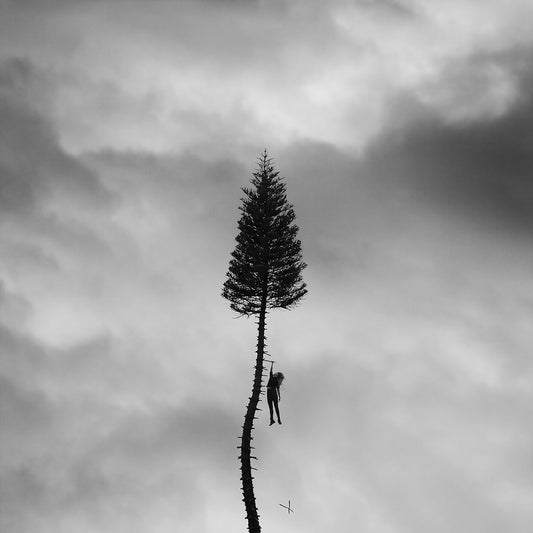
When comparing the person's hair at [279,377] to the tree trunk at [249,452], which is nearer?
the tree trunk at [249,452]

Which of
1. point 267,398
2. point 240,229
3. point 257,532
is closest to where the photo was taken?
point 257,532

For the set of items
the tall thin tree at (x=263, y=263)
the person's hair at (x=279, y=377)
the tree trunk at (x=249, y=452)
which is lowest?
the tree trunk at (x=249, y=452)

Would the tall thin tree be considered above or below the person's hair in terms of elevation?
above

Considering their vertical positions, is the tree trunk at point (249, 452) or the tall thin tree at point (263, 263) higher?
the tall thin tree at point (263, 263)

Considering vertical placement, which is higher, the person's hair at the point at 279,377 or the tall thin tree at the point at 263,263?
the tall thin tree at the point at 263,263

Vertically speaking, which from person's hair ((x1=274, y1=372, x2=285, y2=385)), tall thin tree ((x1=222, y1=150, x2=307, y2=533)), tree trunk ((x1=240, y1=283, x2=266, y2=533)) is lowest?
tree trunk ((x1=240, y1=283, x2=266, y2=533))

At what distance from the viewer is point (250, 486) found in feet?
104

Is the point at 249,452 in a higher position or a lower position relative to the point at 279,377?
lower

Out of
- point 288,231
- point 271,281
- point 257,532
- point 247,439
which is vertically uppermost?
point 288,231

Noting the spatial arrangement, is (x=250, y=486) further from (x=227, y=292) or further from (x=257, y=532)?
(x=227, y=292)

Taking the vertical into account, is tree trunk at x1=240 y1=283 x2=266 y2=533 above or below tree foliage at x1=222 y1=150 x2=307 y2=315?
below

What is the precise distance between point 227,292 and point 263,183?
5944 mm

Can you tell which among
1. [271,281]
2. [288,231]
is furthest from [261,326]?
[288,231]

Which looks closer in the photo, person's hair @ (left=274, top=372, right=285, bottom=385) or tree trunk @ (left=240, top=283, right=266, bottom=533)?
tree trunk @ (left=240, top=283, right=266, bottom=533)
